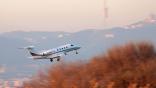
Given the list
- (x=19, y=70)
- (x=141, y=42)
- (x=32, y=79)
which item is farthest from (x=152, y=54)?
(x=19, y=70)

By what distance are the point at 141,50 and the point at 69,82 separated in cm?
369

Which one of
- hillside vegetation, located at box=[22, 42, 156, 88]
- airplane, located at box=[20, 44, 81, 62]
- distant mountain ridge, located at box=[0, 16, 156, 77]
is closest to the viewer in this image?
airplane, located at box=[20, 44, 81, 62]

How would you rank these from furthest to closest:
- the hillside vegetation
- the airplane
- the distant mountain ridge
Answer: the hillside vegetation < the distant mountain ridge < the airplane

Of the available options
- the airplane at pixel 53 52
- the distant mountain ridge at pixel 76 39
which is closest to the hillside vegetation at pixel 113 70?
the distant mountain ridge at pixel 76 39

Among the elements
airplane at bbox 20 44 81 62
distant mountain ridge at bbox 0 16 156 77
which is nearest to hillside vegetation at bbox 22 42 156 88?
distant mountain ridge at bbox 0 16 156 77

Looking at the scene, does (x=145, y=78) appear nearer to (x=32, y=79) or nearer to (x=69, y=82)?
(x=69, y=82)

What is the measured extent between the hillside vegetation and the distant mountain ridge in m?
0.60

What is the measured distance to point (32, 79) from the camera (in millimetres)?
32094

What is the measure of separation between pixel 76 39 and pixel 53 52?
10.3m

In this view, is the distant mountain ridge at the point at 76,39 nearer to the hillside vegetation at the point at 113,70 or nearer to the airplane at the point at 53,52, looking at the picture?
the airplane at the point at 53,52

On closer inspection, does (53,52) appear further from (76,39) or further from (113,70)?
(113,70)

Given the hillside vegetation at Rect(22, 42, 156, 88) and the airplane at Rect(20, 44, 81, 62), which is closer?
the airplane at Rect(20, 44, 81, 62)

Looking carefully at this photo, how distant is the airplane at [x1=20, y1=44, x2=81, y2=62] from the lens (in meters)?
16.2

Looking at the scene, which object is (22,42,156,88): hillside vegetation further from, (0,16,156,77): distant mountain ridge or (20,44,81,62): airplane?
(20,44,81,62): airplane
